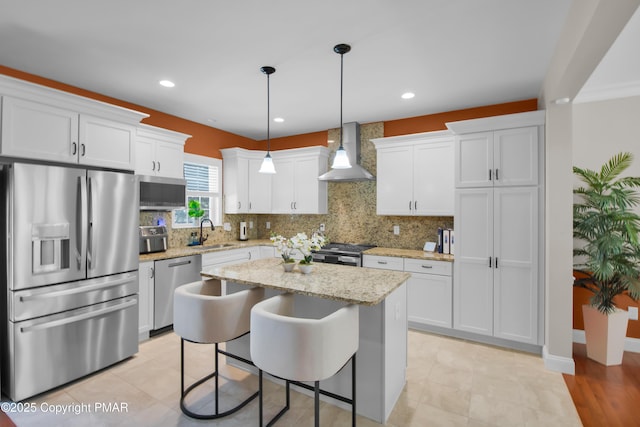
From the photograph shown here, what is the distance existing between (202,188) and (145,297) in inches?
75.9

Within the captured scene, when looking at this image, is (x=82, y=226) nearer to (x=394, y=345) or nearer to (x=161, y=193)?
(x=161, y=193)

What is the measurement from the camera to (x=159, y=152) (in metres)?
3.89

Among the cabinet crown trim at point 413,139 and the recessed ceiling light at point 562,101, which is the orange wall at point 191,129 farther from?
the recessed ceiling light at point 562,101

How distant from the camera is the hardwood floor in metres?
2.21

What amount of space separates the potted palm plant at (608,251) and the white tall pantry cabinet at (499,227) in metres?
0.42

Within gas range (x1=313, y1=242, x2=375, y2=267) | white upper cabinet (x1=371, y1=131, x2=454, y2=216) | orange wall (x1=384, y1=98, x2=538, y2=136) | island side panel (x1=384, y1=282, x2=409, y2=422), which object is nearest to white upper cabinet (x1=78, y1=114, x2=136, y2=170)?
gas range (x1=313, y1=242, x2=375, y2=267)

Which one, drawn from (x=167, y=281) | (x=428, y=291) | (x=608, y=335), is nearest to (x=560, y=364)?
(x=608, y=335)

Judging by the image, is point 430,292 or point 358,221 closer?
point 430,292

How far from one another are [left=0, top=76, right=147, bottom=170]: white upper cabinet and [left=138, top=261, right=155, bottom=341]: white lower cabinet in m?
1.09

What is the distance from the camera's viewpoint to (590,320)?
3055 millimetres

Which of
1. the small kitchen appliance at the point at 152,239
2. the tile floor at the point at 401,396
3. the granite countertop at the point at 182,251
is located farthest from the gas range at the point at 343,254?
the small kitchen appliance at the point at 152,239

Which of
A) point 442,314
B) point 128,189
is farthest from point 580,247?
point 128,189

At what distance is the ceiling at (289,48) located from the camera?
206 cm

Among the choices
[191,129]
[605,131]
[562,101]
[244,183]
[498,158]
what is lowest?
[244,183]
